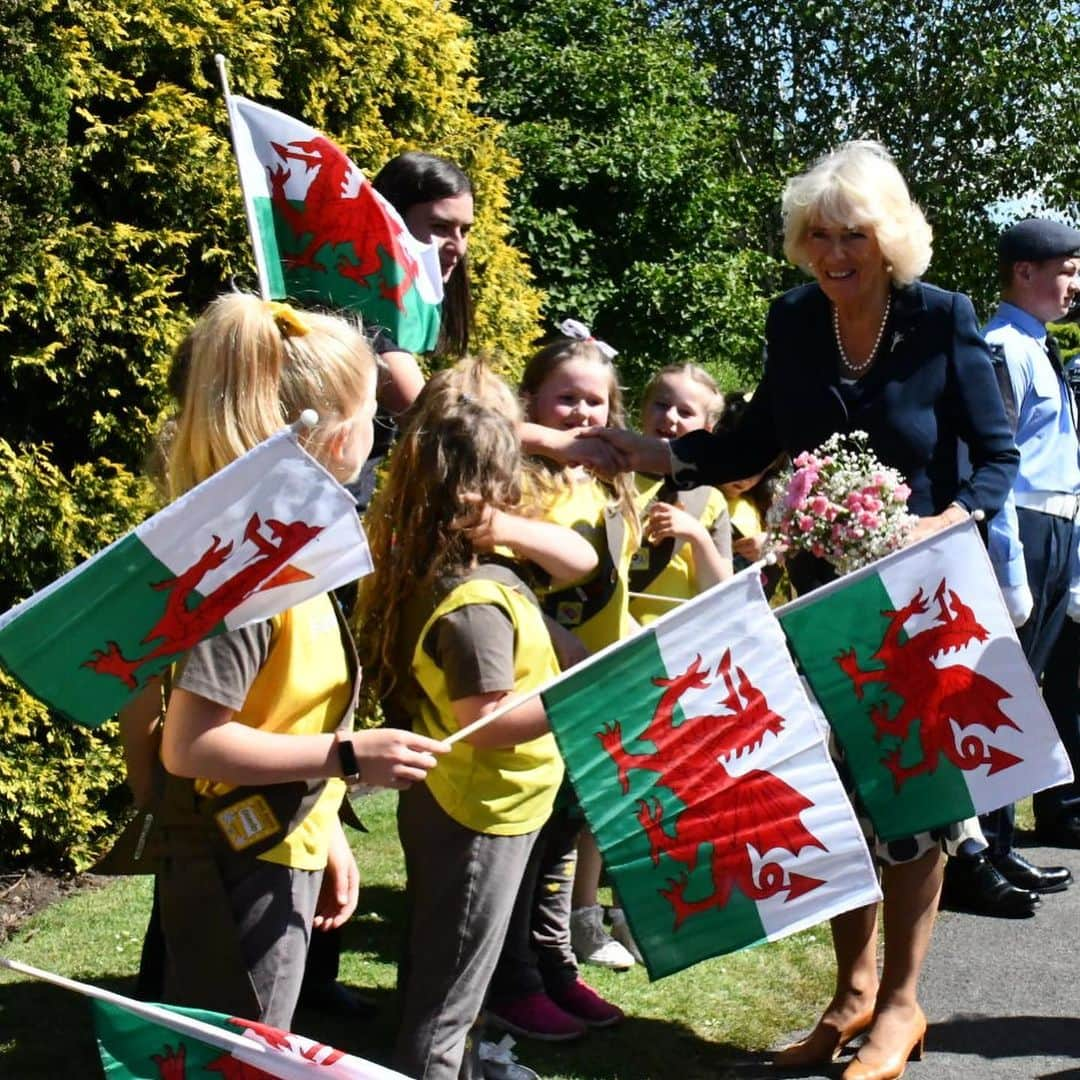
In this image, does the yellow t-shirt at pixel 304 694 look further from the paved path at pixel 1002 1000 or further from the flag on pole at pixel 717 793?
the paved path at pixel 1002 1000

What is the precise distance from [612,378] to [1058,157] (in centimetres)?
1993

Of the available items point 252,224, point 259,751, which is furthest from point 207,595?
point 252,224

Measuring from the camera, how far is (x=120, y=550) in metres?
2.29

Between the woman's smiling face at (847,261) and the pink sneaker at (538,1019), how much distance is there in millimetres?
1925

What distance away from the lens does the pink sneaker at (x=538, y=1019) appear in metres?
3.91

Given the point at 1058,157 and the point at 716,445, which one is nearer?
the point at 716,445

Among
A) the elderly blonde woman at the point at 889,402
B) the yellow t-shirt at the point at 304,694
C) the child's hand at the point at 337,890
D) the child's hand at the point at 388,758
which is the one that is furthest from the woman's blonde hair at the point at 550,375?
the child's hand at the point at 388,758

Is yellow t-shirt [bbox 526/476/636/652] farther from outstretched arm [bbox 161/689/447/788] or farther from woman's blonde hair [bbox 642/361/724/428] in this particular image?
outstretched arm [bbox 161/689/447/788]

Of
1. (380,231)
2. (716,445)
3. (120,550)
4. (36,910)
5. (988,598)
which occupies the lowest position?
(36,910)

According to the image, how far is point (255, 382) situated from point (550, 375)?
1960mm

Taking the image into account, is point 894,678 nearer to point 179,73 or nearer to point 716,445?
point 716,445

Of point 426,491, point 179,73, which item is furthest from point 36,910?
point 179,73

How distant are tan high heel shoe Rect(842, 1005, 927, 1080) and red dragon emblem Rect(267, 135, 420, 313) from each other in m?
2.18

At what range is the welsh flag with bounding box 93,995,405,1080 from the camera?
2.31 metres
